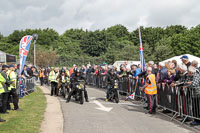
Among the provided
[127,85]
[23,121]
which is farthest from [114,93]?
[23,121]

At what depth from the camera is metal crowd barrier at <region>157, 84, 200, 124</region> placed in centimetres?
798

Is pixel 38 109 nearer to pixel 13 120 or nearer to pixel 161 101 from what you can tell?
pixel 13 120

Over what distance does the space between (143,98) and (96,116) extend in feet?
15.0

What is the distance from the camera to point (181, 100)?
28.7 ft

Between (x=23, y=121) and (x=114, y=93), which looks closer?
(x=23, y=121)

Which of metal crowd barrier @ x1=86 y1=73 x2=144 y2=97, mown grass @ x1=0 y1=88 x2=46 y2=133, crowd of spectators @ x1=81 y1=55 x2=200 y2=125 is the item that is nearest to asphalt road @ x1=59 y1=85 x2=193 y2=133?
mown grass @ x1=0 y1=88 x2=46 y2=133

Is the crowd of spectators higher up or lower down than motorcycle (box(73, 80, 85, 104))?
higher up

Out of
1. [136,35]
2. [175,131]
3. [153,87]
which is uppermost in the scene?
[136,35]

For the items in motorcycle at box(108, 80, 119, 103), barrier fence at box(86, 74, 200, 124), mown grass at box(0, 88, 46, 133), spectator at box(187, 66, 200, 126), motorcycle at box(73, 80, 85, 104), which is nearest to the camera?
mown grass at box(0, 88, 46, 133)

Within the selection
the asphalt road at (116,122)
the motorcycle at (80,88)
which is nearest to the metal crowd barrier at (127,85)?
the motorcycle at (80,88)

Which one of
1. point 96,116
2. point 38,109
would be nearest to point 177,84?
point 96,116

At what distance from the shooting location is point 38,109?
10703mm

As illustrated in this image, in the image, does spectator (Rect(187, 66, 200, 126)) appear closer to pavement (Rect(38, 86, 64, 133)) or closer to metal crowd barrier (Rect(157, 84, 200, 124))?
metal crowd barrier (Rect(157, 84, 200, 124))

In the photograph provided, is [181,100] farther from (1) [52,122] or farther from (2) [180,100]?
(1) [52,122]
